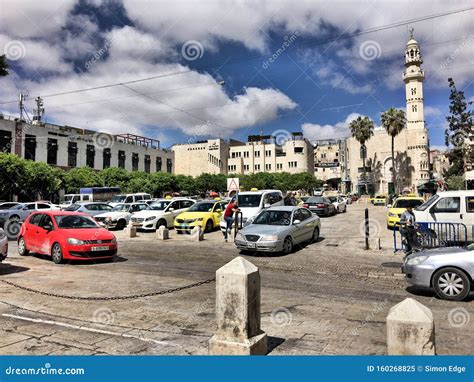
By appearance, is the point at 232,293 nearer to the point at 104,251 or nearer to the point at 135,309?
the point at 135,309

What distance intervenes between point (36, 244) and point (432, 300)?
10.9 metres

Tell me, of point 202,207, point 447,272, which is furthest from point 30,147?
point 447,272

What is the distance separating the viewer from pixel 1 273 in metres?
9.39

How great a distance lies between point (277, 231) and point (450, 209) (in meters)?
6.19

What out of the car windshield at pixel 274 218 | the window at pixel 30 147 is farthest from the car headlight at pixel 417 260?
the window at pixel 30 147

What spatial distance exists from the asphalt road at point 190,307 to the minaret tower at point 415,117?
77515 millimetres

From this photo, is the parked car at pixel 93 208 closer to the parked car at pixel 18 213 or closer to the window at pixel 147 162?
the parked car at pixel 18 213

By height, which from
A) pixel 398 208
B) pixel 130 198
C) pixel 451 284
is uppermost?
pixel 130 198

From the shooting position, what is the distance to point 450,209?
1288cm

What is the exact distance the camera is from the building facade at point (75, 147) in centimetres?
4766

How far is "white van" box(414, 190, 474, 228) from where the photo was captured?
1259 cm

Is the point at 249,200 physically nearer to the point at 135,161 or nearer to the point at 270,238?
the point at 270,238

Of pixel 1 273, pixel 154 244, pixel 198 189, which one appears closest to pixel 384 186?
pixel 198 189

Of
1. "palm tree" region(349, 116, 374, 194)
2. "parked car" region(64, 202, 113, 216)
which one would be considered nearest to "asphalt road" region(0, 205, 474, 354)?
"parked car" region(64, 202, 113, 216)
